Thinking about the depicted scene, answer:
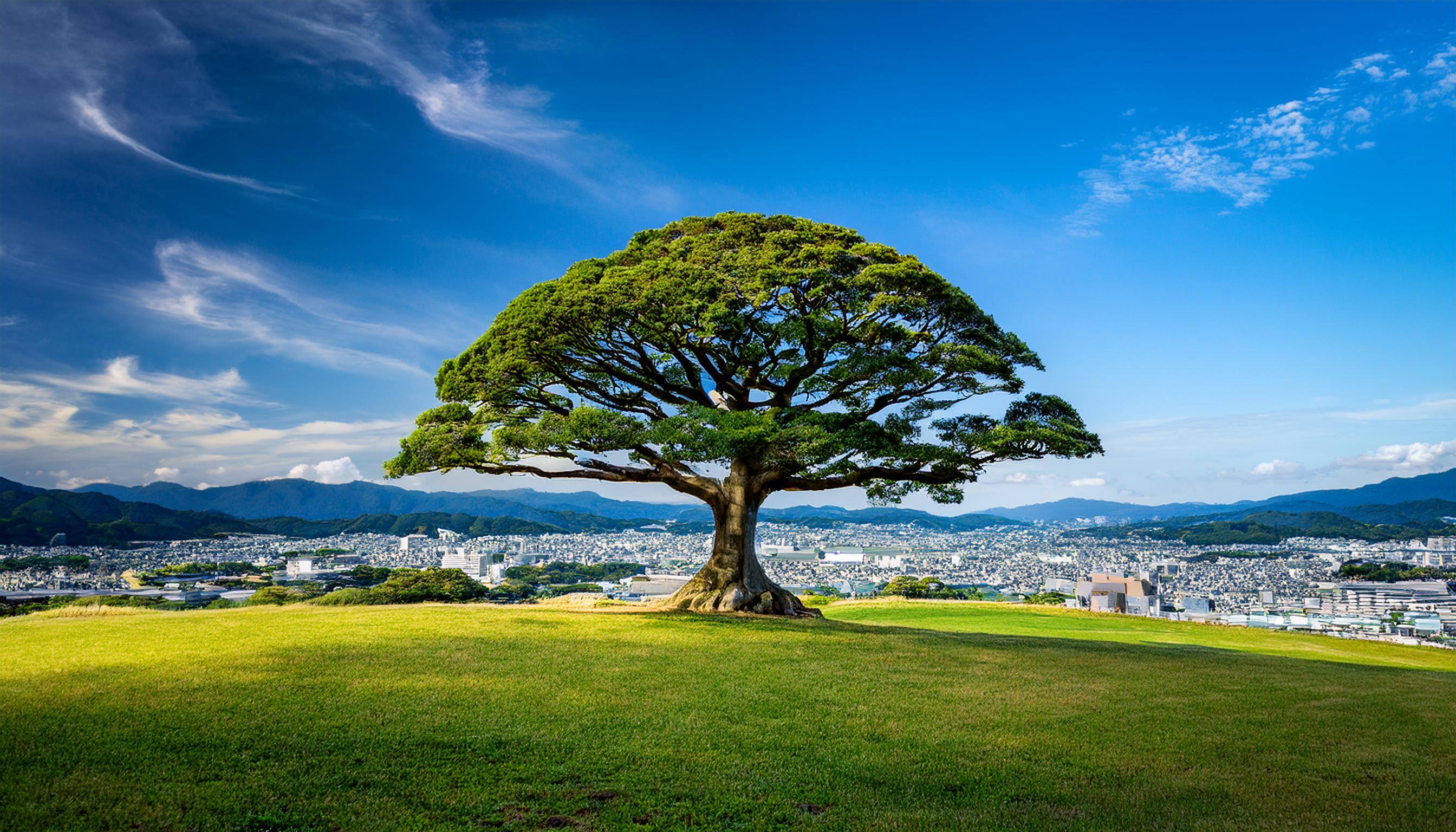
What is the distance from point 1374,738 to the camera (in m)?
7.63

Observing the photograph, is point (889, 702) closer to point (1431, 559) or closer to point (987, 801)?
point (987, 801)

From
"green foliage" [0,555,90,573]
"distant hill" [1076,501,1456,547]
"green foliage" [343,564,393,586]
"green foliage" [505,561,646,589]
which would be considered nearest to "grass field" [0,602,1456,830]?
"green foliage" [343,564,393,586]

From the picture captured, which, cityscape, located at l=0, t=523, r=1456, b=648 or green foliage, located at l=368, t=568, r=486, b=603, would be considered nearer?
green foliage, located at l=368, t=568, r=486, b=603

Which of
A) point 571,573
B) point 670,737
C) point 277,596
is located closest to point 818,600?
point 571,573

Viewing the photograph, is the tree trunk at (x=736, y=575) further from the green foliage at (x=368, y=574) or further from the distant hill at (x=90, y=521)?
the distant hill at (x=90, y=521)

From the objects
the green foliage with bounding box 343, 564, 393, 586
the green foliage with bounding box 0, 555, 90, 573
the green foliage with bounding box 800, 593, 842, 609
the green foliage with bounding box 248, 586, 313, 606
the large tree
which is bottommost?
the green foliage with bounding box 800, 593, 842, 609

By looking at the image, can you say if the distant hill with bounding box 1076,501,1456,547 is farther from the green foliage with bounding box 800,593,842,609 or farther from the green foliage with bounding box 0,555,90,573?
the green foliage with bounding box 0,555,90,573

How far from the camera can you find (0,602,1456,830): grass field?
4.94 m

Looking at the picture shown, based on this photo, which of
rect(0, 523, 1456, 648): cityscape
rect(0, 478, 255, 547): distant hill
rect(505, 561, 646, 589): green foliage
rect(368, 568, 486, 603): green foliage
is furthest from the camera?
rect(0, 478, 255, 547): distant hill

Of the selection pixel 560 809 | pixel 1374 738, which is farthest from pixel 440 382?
pixel 1374 738

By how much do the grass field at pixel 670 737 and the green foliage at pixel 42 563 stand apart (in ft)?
80.9

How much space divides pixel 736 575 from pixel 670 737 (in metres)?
11.8

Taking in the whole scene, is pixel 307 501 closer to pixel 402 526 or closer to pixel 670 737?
pixel 402 526

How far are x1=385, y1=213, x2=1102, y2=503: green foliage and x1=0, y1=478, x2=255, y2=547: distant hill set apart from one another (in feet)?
115
